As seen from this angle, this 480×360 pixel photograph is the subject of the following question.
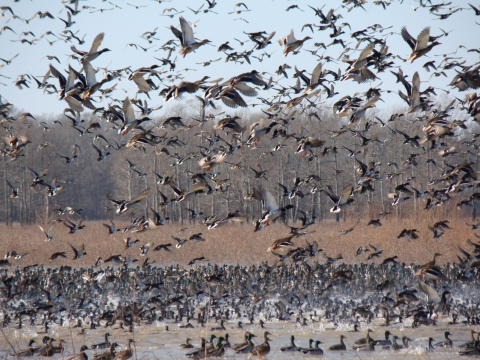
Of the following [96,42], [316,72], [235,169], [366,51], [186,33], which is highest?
[235,169]

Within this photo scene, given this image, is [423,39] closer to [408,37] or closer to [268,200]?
[408,37]

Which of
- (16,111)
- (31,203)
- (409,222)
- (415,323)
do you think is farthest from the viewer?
(16,111)

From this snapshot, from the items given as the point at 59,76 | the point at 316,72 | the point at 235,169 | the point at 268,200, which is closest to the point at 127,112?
the point at 59,76

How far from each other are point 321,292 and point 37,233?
65.2 feet

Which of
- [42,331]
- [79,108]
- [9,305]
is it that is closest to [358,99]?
[79,108]

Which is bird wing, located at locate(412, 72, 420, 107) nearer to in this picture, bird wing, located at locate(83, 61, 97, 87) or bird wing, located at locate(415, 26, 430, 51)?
bird wing, located at locate(415, 26, 430, 51)

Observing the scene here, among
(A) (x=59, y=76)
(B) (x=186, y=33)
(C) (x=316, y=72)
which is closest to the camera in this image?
(A) (x=59, y=76)

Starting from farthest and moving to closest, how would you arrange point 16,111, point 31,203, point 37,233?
1. point 16,111
2. point 31,203
3. point 37,233

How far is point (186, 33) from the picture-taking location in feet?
35.7

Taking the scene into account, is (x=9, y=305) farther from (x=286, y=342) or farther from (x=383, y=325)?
(x=383, y=325)

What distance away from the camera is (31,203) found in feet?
196

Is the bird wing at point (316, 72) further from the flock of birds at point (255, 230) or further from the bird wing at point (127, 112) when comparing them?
the bird wing at point (127, 112)

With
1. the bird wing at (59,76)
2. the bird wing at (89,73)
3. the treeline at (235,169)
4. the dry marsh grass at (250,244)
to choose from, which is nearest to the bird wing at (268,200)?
the bird wing at (89,73)

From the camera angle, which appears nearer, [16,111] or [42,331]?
[42,331]
